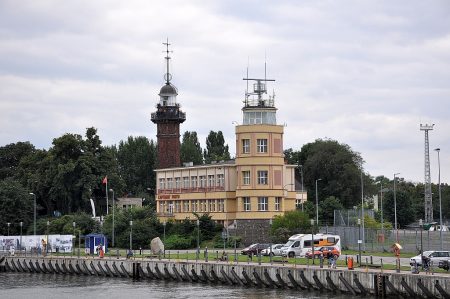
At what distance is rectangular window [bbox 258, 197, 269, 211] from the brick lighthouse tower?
29.8 meters

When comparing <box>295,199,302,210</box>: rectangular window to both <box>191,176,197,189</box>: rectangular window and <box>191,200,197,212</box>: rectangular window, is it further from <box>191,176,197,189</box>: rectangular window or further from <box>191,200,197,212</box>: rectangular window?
<box>191,176,197,189</box>: rectangular window

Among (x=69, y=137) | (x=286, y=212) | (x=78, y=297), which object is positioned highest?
(x=69, y=137)

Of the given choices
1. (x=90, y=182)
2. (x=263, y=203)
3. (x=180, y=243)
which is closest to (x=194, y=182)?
(x=180, y=243)

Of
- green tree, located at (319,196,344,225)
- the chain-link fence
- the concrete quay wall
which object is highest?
green tree, located at (319,196,344,225)

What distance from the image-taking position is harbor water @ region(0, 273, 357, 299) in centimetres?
6706

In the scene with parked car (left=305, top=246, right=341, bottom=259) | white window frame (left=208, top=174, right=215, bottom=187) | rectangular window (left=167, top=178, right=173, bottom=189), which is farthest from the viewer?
rectangular window (left=167, top=178, right=173, bottom=189)

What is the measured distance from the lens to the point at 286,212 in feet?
339

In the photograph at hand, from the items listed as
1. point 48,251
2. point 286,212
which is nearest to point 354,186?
point 286,212

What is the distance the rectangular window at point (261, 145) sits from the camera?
107m

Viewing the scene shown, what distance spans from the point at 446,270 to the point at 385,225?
47.8 metres

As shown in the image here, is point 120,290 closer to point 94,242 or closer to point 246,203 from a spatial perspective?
point 94,242

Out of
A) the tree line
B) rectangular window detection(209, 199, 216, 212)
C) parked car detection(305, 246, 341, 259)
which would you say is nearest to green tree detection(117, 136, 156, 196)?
the tree line

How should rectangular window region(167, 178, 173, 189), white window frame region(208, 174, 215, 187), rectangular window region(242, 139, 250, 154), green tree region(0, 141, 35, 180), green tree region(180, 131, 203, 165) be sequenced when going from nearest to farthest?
1. rectangular window region(242, 139, 250, 154)
2. white window frame region(208, 174, 215, 187)
3. rectangular window region(167, 178, 173, 189)
4. green tree region(0, 141, 35, 180)
5. green tree region(180, 131, 203, 165)

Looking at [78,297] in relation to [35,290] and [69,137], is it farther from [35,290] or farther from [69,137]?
[69,137]
